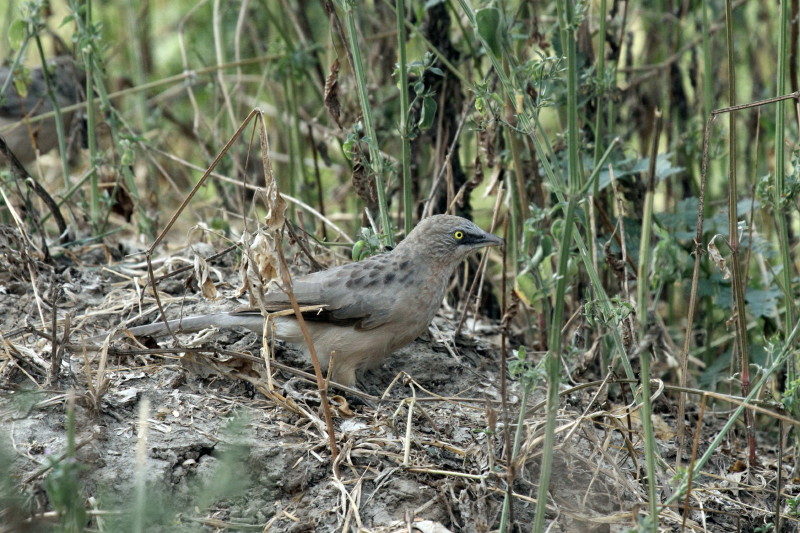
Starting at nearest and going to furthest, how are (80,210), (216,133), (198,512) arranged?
(198,512) < (80,210) < (216,133)

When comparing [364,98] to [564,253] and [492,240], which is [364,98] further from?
[564,253]

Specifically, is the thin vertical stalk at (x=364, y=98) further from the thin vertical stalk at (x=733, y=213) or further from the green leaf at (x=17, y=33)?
the green leaf at (x=17, y=33)

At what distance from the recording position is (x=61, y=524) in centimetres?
275

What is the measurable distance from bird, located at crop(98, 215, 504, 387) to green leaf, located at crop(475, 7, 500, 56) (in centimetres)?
198

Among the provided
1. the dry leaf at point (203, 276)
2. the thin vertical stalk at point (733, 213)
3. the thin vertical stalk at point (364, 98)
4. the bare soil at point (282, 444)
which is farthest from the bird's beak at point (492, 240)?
the dry leaf at point (203, 276)

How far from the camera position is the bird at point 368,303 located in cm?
483

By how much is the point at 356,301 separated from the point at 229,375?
801 millimetres

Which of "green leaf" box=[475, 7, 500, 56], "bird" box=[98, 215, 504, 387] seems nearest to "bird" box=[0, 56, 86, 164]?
"bird" box=[98, 215, 504, 387]

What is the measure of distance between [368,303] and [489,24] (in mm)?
2172

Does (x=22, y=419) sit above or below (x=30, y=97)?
below

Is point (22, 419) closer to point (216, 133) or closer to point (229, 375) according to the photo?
point (229, 375)

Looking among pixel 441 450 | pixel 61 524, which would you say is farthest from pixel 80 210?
pixel 61 524

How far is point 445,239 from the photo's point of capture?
5.04 metres

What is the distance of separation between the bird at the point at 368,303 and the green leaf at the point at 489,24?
1984 millimetres
